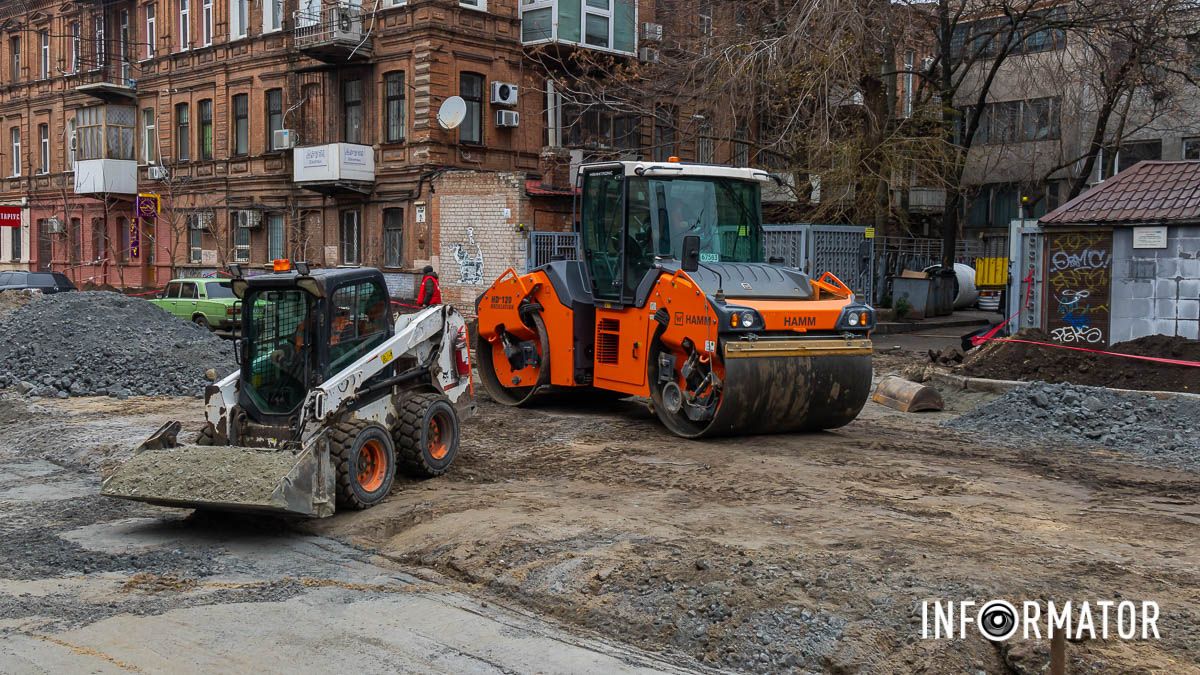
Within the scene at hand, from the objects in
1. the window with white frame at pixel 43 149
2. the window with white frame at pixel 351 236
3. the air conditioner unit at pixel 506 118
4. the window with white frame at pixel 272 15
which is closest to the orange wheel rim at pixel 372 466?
the air conditioner unit at pixel 506 118

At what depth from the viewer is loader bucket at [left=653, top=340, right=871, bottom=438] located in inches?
458

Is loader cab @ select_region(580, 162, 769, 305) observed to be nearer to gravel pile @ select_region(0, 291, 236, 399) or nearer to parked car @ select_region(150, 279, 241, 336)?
gravel pile @ select_region(0, 291, 236, 399)

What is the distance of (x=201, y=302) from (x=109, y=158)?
Answer: 17728mm

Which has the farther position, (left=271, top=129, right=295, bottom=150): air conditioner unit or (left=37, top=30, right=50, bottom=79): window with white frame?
(left=37, top=30, right=50, bottom=79): window with white frame

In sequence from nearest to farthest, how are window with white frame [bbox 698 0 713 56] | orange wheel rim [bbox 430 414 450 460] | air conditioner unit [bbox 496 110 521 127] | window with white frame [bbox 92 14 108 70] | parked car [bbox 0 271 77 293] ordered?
orange wheel rim [bbox 430 414 450 460], window with white frame [bbox 698 0 713 56], air conditioner unit [bbox 496 110 521 127], parked car [bbox 0 271 77 293], window with white frame [bbox 92 14 108 70]

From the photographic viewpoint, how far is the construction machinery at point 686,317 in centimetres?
1184

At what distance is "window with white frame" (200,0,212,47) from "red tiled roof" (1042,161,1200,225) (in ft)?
95.0

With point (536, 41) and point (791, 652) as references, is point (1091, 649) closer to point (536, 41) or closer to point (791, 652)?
point (791, 652)

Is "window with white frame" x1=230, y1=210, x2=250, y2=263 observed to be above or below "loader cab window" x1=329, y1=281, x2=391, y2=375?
above

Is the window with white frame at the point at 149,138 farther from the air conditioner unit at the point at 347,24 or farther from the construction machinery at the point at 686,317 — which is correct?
the construction machinery at the point at 686,317

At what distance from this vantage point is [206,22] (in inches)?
1511

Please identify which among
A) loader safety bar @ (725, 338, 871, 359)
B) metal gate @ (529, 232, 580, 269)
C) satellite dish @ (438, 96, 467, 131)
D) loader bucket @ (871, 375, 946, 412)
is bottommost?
loader bucket @ (871, 375, 946, 412)

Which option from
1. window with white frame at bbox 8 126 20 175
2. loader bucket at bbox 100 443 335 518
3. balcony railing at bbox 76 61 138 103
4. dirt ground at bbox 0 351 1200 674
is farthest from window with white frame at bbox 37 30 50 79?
loader bucket at bbox 100 443 335 518

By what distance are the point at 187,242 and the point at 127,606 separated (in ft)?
117
